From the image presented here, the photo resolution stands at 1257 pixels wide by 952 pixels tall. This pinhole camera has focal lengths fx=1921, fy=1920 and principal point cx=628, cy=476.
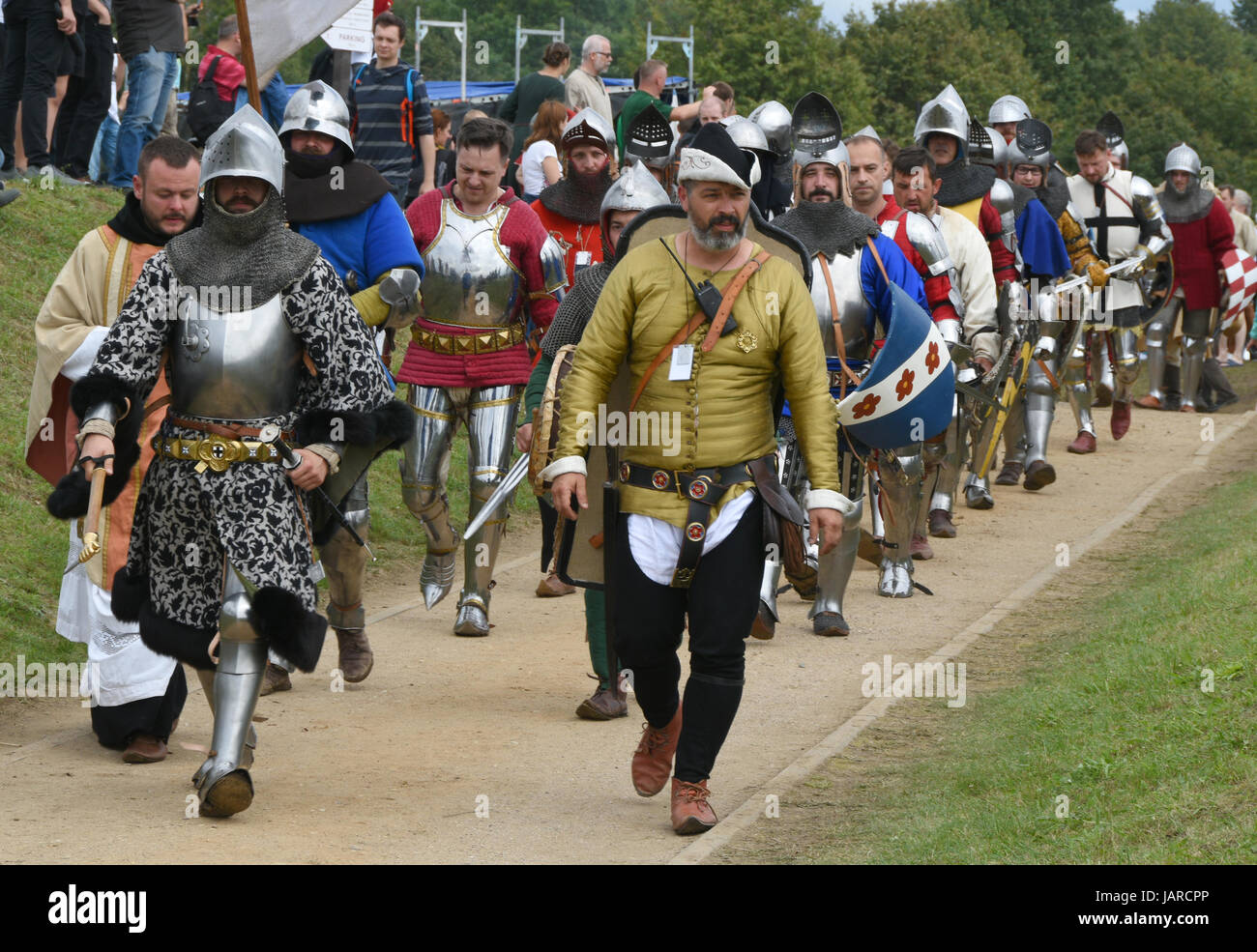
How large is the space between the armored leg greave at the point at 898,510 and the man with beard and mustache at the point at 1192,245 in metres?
8.36

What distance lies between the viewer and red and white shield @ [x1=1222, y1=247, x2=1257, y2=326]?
17656mm

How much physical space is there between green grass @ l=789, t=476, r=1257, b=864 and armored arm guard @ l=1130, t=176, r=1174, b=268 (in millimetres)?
6162

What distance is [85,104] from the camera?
1313cm

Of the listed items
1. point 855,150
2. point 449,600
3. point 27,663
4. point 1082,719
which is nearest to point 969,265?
point 855,150

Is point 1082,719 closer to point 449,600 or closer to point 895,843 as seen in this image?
point 895,843

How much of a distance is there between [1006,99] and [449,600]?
6.55 metres

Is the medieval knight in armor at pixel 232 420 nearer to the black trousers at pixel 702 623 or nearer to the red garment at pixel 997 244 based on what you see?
the black trousers at pixel 702 623

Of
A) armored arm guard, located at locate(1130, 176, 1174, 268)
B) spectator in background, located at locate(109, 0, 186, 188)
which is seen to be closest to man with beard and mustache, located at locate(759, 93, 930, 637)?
spectator in background, located at locate(109, 0, 186, 188)

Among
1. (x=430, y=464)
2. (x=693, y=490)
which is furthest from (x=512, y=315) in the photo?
(x=693, y=490)

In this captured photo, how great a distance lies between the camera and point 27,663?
7.95m

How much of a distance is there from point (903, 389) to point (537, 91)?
7439mm

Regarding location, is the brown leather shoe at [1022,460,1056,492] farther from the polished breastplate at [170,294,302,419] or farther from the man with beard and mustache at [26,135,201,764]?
the polished breastplate at [170,294,302,419]

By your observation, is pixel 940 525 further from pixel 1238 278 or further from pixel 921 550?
pixel 1238 278

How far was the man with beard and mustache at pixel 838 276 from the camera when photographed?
8.58 m
